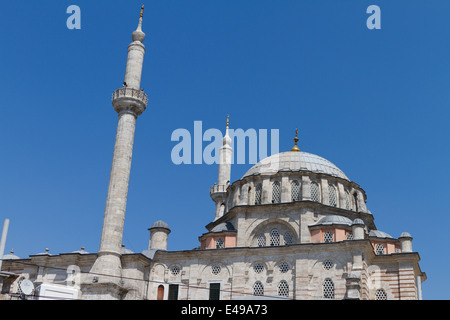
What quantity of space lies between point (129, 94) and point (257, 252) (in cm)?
1123

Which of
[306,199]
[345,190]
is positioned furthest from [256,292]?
[345,190]

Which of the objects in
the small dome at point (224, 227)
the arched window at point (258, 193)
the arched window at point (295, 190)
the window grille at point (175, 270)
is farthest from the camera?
the arched window at point (258, 193)

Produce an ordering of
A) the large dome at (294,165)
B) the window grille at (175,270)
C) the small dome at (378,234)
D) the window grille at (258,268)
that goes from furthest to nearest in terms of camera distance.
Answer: the large dome at (294,165) < the small dome at (378,234) < the window grille at (175,270) < the window grille at (258,268)

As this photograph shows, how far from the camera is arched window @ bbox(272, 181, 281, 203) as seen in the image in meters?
30.5

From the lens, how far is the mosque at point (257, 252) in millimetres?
25391

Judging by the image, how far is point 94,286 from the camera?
25.4 m

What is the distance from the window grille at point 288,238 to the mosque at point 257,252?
0.06 metres

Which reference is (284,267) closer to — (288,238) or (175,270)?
(288,238)

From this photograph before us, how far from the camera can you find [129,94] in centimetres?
2945

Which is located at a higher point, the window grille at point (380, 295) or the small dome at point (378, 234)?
the small dome at point (378, 234)

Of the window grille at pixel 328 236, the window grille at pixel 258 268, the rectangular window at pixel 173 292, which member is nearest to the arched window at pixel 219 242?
the window grille at pixel 258 268

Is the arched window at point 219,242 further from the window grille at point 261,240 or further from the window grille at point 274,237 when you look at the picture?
the window grille at point 274,237
